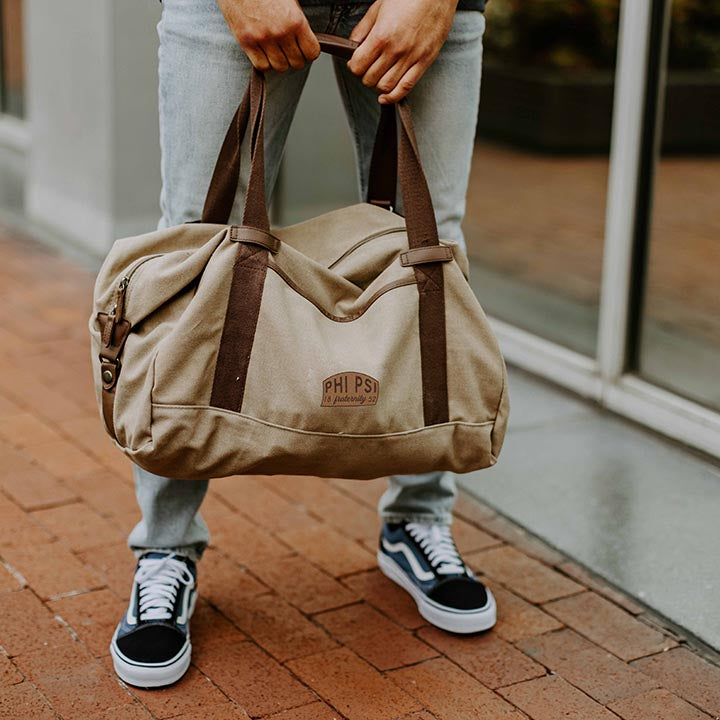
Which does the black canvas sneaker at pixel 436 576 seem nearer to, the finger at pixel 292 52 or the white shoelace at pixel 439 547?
the white shoelace at pixel 439 547

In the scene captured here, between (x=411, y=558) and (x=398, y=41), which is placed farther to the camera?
(x=411, y=558)

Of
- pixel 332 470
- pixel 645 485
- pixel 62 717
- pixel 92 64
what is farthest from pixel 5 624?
pixel 92 64

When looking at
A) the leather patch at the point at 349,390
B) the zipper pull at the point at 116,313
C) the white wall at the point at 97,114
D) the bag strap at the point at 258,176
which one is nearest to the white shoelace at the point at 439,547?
the leather patch at the point at 349,390

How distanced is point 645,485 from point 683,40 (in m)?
1.36

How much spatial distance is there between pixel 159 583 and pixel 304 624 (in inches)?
12.3

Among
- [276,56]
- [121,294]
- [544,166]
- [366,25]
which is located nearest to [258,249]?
[121,294]

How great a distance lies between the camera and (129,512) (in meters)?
2.98

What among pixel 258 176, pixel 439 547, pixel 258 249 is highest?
pixel 258 176

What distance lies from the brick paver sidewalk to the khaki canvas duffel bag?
43 centimetres

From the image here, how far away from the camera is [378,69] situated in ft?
7.04

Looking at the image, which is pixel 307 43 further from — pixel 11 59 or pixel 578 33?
pixel 11 59

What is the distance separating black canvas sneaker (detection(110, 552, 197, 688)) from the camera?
2250mm

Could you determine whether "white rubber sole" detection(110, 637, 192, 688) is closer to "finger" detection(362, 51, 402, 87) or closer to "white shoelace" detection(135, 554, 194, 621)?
"white shoelace" detection(135, 554, 194, 621)

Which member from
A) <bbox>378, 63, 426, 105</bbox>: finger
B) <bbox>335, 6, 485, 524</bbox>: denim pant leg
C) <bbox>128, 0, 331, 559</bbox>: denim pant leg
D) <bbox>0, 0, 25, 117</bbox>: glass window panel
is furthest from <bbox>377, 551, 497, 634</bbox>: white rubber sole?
<bbox>0, 0, 25, 117</bbox>: glass window panel
